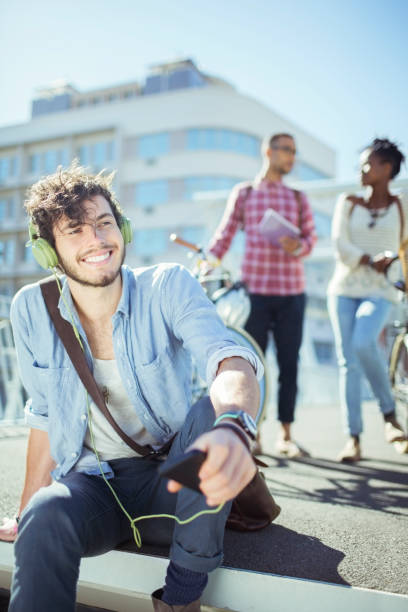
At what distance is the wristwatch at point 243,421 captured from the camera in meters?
1.17

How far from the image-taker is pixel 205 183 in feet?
104

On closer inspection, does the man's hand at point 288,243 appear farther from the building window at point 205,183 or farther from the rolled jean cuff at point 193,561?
the building window at point 205,183

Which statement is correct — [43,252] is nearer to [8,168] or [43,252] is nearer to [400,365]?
[400,365]

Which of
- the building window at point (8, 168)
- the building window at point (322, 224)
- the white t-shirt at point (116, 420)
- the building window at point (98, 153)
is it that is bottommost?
the white t-shirt at point (116, 420)

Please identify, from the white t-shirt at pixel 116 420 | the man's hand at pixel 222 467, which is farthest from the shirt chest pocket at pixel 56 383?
the man's hand at pixel 222 467

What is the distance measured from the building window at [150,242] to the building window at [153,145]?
5.09 meters

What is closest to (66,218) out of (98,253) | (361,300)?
(98,253)

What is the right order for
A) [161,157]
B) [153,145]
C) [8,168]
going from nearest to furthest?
1. [161,157]
2. [153,145]
3. [8,168]

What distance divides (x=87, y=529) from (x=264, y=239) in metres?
2.72

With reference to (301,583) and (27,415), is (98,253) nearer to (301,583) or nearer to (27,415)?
(27,415)

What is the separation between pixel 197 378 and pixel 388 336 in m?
2.43

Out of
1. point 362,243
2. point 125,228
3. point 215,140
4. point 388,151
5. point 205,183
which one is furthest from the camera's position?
point 215,140

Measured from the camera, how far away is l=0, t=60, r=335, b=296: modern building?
3206 cm

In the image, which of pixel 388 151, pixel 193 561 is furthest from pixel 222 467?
pixel 388 151
